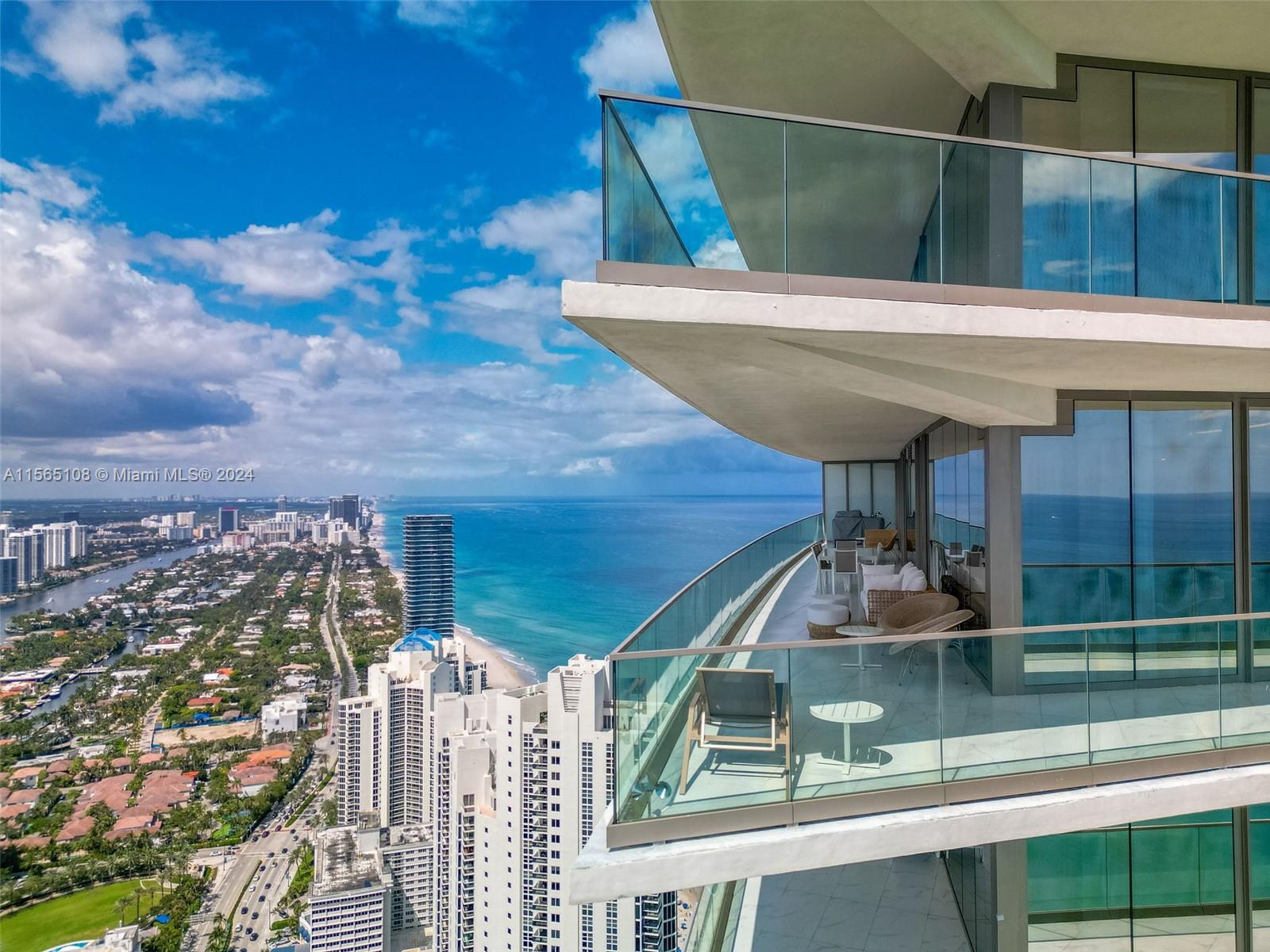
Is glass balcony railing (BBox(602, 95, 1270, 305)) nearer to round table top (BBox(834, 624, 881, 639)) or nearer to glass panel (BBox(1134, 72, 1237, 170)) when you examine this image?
glass panel (BBox(1134, 72, 1237, 170))

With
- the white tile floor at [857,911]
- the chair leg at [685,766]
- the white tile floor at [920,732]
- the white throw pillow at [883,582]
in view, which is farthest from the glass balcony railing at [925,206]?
the white tile floor at [857,911]

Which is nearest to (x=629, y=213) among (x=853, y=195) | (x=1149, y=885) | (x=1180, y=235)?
(x=853, y=195)

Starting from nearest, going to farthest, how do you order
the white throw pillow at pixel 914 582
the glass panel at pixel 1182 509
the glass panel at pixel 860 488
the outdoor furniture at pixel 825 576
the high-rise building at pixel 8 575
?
the glass panel at pixel 1182 509
the white throw pillow at pixel 914 582
the outdoor furniture at pixel 825 576
the glass panel at pixel 860 488
the high-rise building at pixel 8 575

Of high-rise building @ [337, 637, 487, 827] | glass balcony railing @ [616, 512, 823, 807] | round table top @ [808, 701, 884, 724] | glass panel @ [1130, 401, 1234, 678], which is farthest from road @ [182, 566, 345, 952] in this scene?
glass panel @ [1130, 401, 1234, 678]

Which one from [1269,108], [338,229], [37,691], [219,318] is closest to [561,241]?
[338,229]

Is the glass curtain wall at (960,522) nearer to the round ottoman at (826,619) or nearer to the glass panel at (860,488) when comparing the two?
the round ottoman at (826,619)

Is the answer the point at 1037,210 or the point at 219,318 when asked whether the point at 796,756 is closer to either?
the point at 1037,210

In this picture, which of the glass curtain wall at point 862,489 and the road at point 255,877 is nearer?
the road at point 255,877

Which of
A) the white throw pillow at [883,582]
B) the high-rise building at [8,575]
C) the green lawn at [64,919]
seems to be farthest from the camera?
the high-rise building at [8,575]
